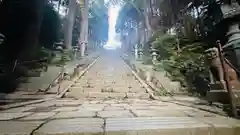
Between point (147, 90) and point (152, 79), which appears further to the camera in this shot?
point (152, 79)

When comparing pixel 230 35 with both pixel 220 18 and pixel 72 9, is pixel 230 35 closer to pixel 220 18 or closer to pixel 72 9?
pixel 220 18

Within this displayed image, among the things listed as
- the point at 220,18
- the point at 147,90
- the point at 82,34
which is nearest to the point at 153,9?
the point at 82,34

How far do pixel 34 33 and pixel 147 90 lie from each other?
22.4 feet

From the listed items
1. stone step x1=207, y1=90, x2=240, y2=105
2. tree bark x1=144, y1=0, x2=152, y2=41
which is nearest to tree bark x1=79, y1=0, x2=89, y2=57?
tree bark x1=144, y1=0, x2=152, y2=41

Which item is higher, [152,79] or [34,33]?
[34,33]

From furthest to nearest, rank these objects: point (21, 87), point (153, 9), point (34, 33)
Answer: point (153, 9)
point (34, 33)
point (21, 87)

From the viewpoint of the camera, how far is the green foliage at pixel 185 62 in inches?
300

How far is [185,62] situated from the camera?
8.38m

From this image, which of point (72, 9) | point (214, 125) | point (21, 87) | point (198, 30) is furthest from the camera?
point (72, 9)

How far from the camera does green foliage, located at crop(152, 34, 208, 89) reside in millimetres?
7617

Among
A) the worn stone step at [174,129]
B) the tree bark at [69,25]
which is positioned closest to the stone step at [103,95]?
the worn stone step at [174,129]

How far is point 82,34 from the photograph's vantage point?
66.4 ft

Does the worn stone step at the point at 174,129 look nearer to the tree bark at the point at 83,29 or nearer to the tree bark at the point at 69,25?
the tree bark at the point at 69,25

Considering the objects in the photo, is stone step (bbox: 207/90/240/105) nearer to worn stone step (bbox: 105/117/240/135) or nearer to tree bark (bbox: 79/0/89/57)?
worn stone step (bbox: 105/117/240/135)
